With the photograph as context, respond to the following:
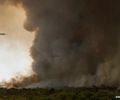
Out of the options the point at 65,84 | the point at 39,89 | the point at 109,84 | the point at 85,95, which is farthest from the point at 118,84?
the point at 85,95

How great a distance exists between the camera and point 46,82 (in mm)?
157000

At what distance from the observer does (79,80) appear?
164750mm

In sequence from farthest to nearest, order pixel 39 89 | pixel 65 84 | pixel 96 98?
pixel 65 84 → pixel 39 89 → pixel 96 98

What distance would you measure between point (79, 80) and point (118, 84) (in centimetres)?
1208

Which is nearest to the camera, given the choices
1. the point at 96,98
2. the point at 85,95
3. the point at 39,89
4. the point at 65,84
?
the point at 96,98

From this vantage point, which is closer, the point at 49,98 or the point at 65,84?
the point at 49,98

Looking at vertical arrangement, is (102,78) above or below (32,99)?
above

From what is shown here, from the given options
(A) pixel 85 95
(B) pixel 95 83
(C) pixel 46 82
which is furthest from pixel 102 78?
(A) pixel 85 95

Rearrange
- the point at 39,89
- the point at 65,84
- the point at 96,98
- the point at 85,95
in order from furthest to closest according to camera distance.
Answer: the point at 65,84, the point at 39,89, the point at 85,95, the point at 96,98

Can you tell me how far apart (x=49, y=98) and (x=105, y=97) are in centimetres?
1232

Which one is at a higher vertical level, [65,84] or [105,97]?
[65,84]

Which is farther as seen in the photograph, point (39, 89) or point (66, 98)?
point (39, 89)

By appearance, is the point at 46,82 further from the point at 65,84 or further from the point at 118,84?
the point at 118,84

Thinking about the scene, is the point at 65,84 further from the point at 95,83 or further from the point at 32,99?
the point at 32,99
